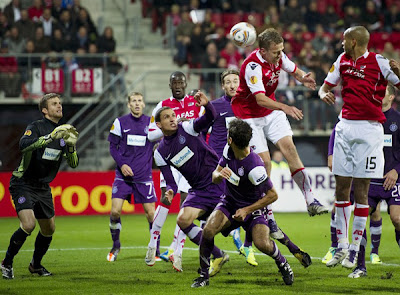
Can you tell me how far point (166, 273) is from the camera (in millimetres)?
9164

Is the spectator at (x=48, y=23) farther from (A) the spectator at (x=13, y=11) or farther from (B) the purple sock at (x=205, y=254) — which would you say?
(B) the purple sock at (x=205, y=254)

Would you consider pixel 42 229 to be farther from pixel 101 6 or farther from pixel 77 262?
pixel 101 6

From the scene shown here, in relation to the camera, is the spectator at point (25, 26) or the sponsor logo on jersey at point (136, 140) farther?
the spectator at point (25, 26)

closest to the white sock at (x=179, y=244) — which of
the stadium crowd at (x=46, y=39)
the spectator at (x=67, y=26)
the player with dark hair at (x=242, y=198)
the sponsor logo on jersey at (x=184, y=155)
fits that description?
the sponsor logo on jersey at (x=184, y=155)

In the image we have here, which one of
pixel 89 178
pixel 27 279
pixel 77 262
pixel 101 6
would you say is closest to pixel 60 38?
pixel 101 6

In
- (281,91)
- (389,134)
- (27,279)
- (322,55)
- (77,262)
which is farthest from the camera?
(322,55)

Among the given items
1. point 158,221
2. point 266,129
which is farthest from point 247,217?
point 158,221

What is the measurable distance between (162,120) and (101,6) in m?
13.8

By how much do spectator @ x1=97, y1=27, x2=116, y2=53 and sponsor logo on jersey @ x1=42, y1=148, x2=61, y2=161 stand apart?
10.9 metres

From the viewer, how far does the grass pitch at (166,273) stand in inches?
309

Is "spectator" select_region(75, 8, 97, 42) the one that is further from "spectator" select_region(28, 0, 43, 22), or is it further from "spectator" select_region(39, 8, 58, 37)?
"spectator" select_region(28, 0, 43, 22)

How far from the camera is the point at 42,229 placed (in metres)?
9.13

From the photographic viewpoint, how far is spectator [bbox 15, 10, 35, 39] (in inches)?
749

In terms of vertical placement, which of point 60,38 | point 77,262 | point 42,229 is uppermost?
Answer: point 60,38
